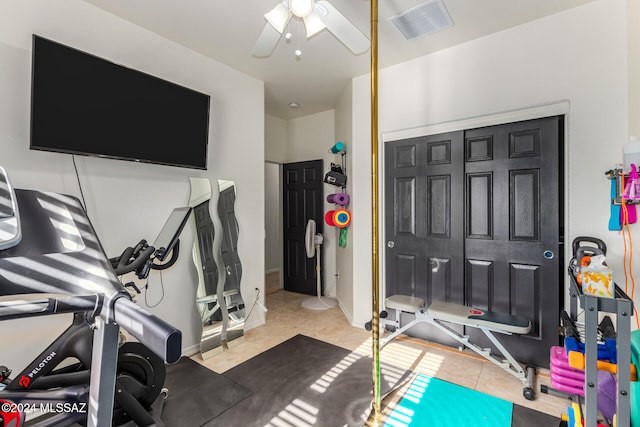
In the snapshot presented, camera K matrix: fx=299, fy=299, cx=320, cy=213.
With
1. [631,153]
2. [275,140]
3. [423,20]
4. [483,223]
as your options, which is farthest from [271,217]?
[631,153]

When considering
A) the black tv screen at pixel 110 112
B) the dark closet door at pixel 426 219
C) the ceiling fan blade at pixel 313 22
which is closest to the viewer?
the ceiling fan blade at pixel 313 22

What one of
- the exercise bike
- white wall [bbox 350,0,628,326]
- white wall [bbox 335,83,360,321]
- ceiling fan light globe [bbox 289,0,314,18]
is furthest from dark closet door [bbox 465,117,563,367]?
the exercise bike

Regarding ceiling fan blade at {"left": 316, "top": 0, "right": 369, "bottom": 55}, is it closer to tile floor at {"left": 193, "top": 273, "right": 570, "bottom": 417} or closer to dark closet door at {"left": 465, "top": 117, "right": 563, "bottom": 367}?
dark closet door at {"left": 465, "top": 117, "right": 563, "bottom": 367}

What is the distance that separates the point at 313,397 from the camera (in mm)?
2123

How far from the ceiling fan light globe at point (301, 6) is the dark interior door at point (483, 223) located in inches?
70.6

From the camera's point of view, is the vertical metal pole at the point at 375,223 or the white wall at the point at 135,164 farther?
the white wall at the point at 135,164

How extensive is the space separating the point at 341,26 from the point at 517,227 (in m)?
2.09

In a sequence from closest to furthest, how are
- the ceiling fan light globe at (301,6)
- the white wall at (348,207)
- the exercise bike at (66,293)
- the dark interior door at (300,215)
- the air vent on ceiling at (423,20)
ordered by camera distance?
the exercise bike at (66,293), the ceiling fan light globe at (301,6), the air vent on ceiling at (423,20), the white wall at (348,207), the dark interior door at (300,215)

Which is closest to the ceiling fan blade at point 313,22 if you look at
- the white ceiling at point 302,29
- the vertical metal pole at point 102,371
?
the white ceiling at point 302,29

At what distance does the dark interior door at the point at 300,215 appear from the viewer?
4.63 metres

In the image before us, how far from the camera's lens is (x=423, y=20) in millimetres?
2383

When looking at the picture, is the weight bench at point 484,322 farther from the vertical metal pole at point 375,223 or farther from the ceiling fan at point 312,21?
the ceiling fan at point 312,21

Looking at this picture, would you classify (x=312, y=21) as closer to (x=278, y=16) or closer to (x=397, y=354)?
(x=278, y=16)

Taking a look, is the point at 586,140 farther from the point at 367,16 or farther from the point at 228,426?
the point at 228,426
